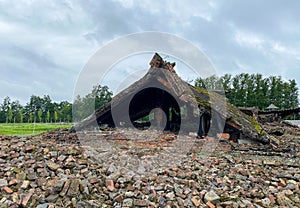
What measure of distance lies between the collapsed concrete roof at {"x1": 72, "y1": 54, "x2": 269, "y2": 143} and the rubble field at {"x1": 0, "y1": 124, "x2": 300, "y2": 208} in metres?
1.55

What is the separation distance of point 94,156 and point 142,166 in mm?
818

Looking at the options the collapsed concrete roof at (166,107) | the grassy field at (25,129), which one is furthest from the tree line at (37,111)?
the collapsed concrete roof at (166,107)

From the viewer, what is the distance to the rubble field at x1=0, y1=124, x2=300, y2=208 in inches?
127

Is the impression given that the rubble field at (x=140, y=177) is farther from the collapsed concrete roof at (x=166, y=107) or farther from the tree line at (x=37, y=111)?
the tree line at (x=37, y=111)

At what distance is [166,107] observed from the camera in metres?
8.38

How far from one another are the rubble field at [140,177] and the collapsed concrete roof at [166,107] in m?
1.55

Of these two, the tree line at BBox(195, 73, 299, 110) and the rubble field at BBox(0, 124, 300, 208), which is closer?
the rubble field at BBox(0, 124, 300, 208)

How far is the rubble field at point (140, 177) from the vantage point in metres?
3.23

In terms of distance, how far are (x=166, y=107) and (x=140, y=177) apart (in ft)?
15.7

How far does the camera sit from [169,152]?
4930 millimetres

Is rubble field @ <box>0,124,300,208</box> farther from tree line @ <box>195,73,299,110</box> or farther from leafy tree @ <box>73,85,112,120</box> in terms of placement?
tree line @ <box>195,73,299,110</box>

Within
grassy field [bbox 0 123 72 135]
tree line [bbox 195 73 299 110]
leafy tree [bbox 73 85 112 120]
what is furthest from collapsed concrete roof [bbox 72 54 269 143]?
tree line [bbox 195 73 299 110]

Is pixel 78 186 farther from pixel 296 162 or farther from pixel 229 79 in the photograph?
pixel 229 79

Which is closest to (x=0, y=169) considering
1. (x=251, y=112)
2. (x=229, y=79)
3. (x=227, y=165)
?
Result: (x=227, y=165)
